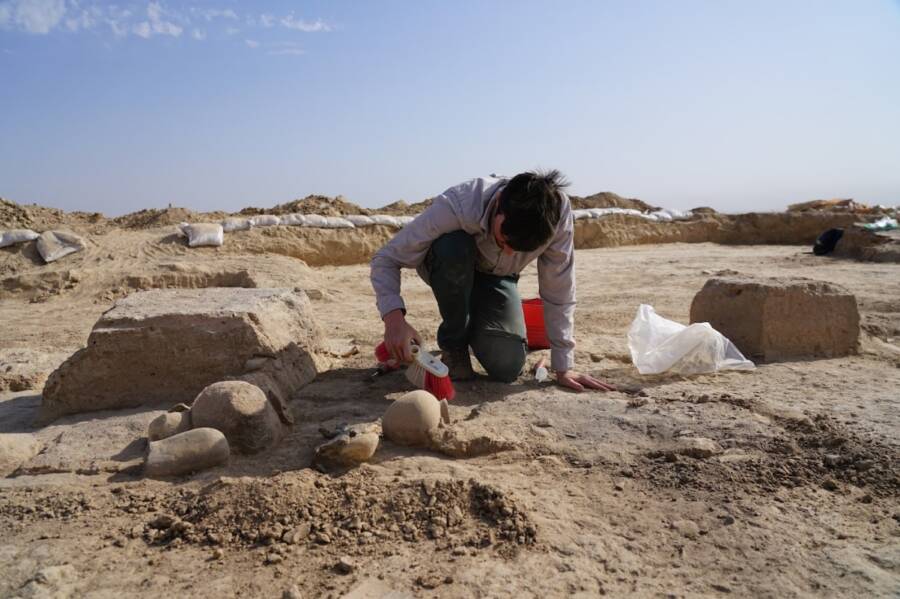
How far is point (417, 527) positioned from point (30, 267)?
21.3ft

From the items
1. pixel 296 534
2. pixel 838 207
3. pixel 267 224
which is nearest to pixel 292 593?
pixel 296 534

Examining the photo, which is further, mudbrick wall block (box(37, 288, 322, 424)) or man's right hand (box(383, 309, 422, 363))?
mudbrick wall block (box(37, 288, 322, 424))

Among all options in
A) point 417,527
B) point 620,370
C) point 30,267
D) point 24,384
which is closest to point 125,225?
point 30,267

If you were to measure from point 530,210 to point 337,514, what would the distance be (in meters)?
1.27

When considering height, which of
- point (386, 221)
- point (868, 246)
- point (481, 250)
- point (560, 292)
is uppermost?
point (386, 221)

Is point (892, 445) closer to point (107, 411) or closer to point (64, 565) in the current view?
point (64, 565)

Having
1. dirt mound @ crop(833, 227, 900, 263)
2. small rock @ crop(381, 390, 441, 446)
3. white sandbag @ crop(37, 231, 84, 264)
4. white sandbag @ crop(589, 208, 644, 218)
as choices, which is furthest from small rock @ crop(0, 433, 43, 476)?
white sandbag @ crop(589, 208, 644, 218)

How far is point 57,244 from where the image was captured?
693cm

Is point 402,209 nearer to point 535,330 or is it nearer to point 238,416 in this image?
point 535,330

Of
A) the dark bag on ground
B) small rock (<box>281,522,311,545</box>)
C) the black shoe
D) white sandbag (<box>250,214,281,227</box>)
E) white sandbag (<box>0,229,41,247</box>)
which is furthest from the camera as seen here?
the dark bag on ground

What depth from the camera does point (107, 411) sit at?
2.72m

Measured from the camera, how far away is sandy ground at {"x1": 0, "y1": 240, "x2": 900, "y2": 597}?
156cm

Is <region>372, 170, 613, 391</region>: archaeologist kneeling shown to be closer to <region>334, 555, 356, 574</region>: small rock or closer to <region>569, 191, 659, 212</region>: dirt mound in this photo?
<region>334, 555, 356, 574</region>: small rock

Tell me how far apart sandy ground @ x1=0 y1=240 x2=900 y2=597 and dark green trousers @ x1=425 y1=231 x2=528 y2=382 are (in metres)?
0.13
